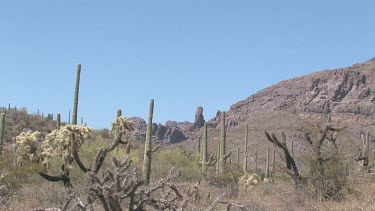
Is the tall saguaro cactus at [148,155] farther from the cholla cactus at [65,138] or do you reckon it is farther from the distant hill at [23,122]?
the distant hill at [23,122]

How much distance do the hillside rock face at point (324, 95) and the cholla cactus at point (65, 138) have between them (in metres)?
84.6

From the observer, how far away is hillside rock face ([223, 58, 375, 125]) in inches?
3927

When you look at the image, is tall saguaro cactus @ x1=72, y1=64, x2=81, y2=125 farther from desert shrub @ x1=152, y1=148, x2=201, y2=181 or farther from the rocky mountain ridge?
the rocky mountain ridge

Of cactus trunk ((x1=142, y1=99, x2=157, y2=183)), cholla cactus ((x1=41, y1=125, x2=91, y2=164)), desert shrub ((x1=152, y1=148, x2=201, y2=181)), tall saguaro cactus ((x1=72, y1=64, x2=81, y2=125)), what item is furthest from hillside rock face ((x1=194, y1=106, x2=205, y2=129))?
cholla cactus ((x1=41, y1=125, x2=91, y2=164))

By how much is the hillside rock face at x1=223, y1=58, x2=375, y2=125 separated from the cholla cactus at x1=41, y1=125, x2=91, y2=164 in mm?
84628

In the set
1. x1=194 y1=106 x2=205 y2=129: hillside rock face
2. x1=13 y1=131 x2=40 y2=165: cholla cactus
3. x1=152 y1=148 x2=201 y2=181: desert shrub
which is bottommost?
x1=152 y1=148 x2=201 y2=181: desert shrub

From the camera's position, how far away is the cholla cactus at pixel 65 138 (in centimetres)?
858

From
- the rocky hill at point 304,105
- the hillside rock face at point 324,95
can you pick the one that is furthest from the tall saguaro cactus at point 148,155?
the hillside rock face at point 324,95

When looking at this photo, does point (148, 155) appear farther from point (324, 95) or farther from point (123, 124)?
point (324, 95)

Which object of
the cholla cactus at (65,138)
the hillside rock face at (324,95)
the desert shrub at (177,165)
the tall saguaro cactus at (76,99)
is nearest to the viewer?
the cholla cactus at (65,138)

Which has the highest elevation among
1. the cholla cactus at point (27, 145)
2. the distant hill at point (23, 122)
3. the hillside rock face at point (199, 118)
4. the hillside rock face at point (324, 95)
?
the hillside rock face at point (324, 95)

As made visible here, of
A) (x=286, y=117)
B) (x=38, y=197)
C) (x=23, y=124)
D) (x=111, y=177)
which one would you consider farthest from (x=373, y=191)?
(x=286, y=117)

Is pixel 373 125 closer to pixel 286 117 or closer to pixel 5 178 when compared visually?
pixel 286 117

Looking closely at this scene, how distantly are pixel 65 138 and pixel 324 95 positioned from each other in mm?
102320
